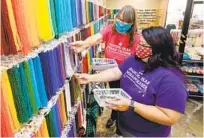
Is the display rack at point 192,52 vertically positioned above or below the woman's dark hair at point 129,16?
below

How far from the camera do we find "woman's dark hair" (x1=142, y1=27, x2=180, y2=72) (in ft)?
4.09

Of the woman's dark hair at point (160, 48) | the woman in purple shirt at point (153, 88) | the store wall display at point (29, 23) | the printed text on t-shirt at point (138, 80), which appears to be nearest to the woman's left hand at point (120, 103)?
the woman in purple shirt at point (153, 88)

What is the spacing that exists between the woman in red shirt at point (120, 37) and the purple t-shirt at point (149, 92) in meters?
0.50

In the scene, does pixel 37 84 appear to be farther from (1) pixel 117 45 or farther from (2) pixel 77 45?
(1) pixel 117 45

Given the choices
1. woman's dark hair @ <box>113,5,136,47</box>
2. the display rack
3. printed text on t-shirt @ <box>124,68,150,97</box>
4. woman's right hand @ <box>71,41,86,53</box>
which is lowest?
the display rack

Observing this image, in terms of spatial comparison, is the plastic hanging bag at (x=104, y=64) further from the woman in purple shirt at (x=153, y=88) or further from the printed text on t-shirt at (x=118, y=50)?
the woman in purple shirt at (x=153, y=88)

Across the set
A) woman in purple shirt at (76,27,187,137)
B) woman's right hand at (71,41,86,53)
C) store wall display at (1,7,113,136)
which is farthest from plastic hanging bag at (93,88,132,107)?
woman's right hand at (71,41,86,53)

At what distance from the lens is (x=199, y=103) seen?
358 centimetres

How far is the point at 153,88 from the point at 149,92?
4 centimetres

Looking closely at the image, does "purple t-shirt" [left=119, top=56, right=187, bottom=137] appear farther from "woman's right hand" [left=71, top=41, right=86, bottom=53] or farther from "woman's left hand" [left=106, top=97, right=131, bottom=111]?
"woman's right hand" [left=71, top=41, right=86, bottom=53]

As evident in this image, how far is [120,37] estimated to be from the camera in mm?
2088

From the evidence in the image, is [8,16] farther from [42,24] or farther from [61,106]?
[61,106]

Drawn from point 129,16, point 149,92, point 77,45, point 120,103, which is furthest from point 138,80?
point 129,16

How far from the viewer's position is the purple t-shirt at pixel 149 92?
3.81 ft
